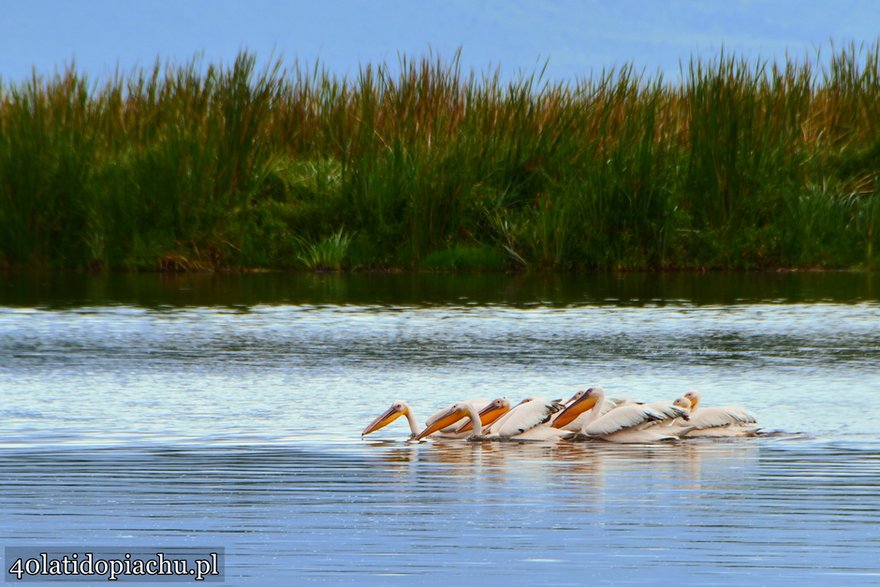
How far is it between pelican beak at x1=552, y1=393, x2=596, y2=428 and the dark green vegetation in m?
12.2

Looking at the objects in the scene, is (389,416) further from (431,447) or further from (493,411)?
(493,411)

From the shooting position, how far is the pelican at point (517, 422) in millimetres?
8305

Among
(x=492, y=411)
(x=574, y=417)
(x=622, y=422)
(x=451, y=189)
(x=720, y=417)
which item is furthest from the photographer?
(x=451, y=189)

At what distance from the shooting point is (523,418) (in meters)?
8.31

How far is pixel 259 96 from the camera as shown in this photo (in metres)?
22.0

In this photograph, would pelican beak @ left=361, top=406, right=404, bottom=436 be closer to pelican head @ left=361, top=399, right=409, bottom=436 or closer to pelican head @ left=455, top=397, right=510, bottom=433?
pelican head @ left=361, top=399, right=409, bottom=436

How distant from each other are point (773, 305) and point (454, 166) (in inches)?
242

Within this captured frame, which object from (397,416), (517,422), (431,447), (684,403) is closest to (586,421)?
(517,422)

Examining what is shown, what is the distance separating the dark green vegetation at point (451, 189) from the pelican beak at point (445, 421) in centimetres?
1241

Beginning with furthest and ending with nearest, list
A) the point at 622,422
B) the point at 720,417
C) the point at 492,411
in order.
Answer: the point at 492,411, the point at 720,417, the point at 622,422

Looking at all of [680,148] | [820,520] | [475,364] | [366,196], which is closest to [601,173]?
[680,148]

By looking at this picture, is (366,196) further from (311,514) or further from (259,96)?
(311,514)

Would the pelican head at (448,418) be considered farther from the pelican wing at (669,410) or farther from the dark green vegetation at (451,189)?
the dark green vegetation at (451,189)

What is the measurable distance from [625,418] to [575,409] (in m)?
0.37
